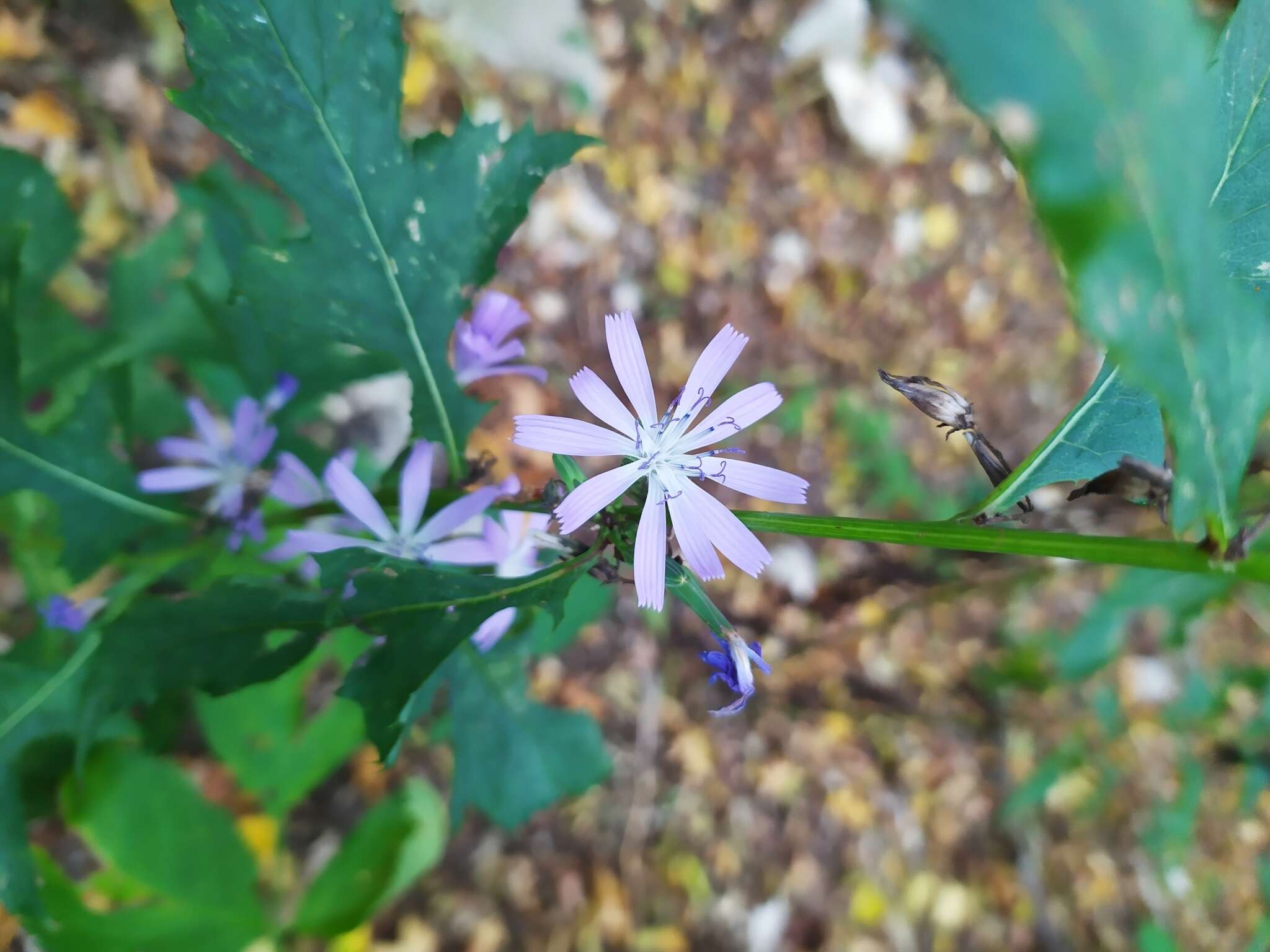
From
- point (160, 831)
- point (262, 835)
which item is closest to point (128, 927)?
point (160, 831)

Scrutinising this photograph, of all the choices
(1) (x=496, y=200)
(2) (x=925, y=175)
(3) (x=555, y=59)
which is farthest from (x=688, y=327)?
(1) (x=496, y=200)

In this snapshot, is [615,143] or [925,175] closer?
[615,143]

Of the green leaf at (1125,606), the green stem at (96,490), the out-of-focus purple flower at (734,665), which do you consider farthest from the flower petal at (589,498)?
the green leaf at (1125,606)

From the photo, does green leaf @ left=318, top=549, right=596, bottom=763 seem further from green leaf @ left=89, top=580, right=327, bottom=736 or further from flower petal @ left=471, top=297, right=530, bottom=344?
flower petal @ left=471, top=297, right=530, bottom=344

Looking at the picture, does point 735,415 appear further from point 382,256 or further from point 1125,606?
point 1125,606

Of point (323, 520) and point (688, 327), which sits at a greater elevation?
point (323, 520)

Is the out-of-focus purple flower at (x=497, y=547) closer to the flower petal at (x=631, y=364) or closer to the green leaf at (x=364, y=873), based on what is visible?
the flower petal at (x=631, y=364)

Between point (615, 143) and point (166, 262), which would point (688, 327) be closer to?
point (615, 143)
